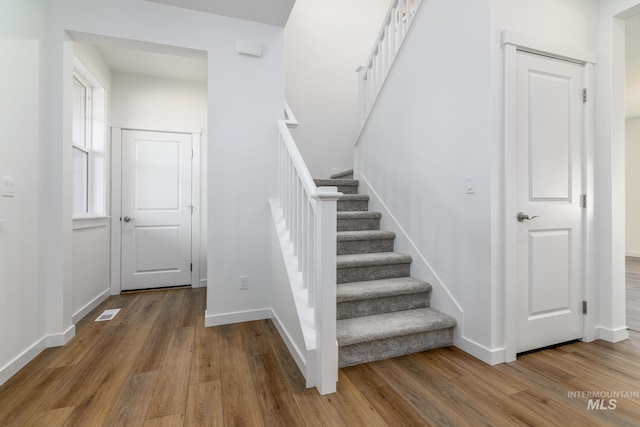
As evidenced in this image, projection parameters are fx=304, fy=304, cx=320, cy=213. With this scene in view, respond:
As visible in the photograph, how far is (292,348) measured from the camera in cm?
203

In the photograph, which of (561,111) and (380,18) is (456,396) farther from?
(380,18)

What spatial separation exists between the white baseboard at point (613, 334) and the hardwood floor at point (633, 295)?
30cm

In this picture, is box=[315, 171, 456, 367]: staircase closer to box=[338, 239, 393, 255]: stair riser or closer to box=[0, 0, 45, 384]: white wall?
box=[338, 239, 393, 255]: stair riser

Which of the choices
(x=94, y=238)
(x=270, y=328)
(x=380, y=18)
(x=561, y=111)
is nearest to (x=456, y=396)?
(x=270, y=328)

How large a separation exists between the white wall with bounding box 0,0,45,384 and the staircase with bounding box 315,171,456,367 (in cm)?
199

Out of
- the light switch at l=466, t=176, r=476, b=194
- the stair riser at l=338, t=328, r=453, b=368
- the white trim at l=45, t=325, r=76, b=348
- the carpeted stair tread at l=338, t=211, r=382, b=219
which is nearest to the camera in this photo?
the stair riser at l=338, t=328, r=453, b=368

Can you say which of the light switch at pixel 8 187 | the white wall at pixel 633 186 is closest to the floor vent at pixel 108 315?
the light switch at pixel 8 187

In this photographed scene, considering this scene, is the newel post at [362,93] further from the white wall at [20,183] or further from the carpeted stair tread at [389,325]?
the white wall at [20,183]

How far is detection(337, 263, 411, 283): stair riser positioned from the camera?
2.48m

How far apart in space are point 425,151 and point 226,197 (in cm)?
174

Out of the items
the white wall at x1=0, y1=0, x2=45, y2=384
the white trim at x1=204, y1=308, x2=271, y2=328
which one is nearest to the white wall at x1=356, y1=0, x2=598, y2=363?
the white trim at x1=204, y1=308, x2=271, y2=328

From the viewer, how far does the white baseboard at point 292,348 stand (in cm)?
180

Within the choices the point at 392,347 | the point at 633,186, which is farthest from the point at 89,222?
the point at 633,186

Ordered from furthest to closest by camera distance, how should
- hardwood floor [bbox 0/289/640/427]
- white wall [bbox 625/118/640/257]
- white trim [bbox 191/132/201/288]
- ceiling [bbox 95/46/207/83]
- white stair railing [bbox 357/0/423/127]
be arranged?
white wall [bbox 625/118/640/257]
white trim [bbox 191/132/201/288]
ceiling [bbox 95/46/207/83]
white stair railing [bbox 357/0/423/127]
hardwood floor [bbox 0/289/640/427]
